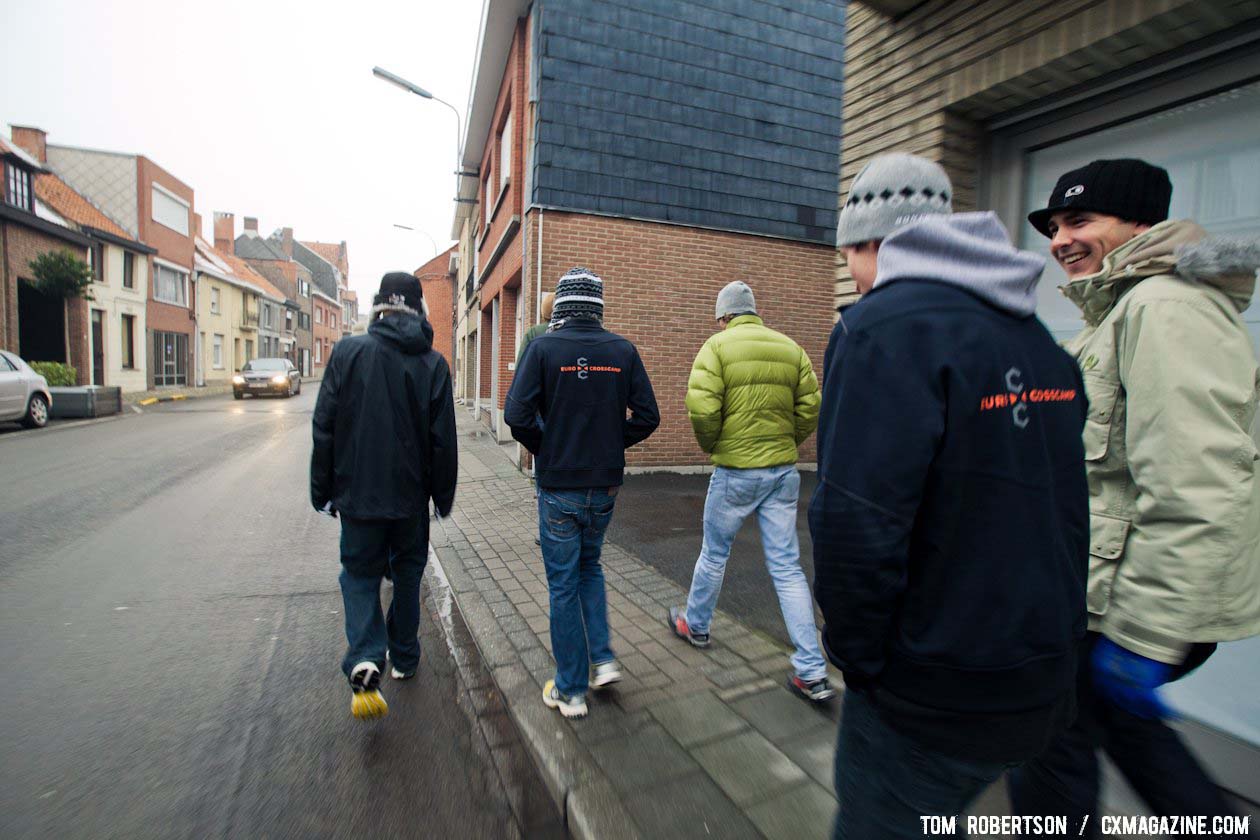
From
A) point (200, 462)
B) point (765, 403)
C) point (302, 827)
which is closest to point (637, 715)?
point (302, 827)

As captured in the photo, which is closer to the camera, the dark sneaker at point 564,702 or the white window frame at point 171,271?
the dark sneaker at point 564,702

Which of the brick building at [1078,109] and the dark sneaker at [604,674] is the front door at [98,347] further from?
the brick building at [1078,109]

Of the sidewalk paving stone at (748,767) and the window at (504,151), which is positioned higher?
the window at (504,151)

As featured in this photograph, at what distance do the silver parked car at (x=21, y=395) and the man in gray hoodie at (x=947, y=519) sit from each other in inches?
647

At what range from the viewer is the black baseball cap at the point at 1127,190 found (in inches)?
71.7

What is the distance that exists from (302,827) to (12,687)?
203 centimetres

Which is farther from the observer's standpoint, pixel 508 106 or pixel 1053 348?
pixel 508 106

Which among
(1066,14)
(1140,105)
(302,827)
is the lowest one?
(302,827)

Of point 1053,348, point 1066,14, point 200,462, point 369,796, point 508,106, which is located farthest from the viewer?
point 508,106

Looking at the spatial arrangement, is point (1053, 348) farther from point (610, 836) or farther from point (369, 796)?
point (369, 796)

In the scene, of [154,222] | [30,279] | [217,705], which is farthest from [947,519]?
[154,222]

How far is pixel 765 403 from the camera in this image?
11.0ft

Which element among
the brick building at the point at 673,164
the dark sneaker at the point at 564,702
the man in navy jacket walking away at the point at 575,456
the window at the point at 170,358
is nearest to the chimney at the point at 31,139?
the window at the point at 170,358

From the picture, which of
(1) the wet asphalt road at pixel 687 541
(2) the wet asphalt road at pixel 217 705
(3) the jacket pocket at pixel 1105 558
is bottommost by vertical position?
(2) the wet asphalt road at pixel 217 705
